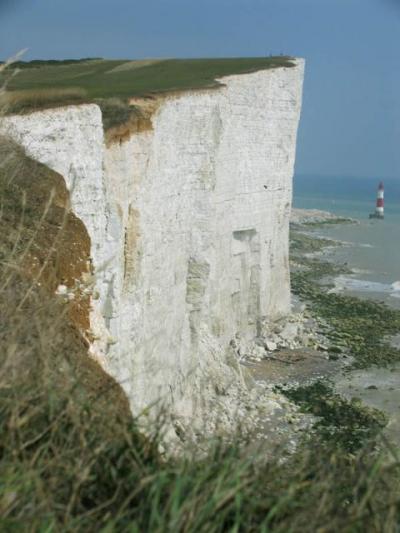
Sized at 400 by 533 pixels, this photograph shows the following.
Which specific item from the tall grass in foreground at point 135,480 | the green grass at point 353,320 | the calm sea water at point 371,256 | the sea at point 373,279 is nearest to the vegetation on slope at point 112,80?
the tall grass in foreground at point 135,480

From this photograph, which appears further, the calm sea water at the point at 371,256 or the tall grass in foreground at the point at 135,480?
the calm sea water at the point at 371,256

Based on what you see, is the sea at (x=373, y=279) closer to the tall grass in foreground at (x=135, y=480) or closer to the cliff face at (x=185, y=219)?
the tall grass in foreground at (x=135, y=480)

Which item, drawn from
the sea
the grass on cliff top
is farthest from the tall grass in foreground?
the grass on cliff top

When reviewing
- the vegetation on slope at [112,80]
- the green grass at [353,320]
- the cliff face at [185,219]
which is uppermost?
the vegetation on slope at [112,80]

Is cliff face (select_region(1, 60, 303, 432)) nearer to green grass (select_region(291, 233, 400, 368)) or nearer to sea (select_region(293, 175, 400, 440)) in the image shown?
green grass (select_region(291, 233, 400, 368))

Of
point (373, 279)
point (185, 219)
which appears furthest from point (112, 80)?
point (373, 279)

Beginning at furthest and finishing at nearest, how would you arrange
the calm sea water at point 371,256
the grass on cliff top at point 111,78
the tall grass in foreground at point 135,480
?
the calm sea water at point 371,256 < the grass on cliff top at point 111,78 < the tall grass in foreground at point 135,480
